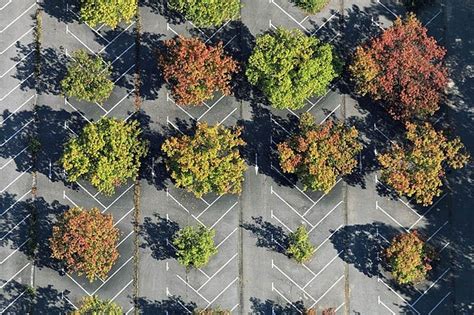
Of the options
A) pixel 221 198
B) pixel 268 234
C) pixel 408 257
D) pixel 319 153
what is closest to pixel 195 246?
pixel 221 198

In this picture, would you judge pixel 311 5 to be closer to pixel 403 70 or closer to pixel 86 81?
pixel 403 70

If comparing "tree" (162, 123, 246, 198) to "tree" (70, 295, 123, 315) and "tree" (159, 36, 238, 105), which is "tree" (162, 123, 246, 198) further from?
"tree" (70, 295, 123, 315)

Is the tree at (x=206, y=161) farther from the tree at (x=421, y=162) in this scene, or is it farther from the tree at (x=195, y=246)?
the tree at (x=421, y=162)

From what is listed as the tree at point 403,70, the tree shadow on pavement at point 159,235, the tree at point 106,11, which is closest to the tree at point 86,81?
the tree at point 106,11

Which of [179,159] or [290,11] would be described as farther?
[290,11]

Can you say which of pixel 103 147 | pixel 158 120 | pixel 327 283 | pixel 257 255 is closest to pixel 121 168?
pixel 103 147

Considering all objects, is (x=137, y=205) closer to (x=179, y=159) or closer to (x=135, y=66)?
(x=179, y=159)

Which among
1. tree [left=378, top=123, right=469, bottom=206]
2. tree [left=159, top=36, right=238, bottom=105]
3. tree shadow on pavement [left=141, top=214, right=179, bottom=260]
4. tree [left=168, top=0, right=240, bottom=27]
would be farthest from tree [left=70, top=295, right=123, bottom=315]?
tree [left=378, top=123, right=469, bottom=206]
